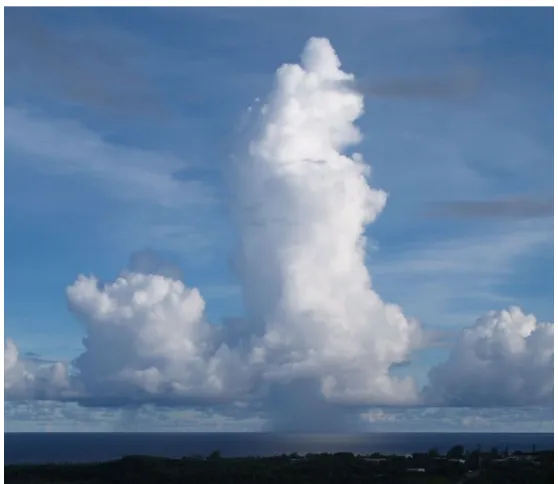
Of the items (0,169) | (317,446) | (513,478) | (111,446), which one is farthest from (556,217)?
(111,446)

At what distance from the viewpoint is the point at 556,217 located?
853 centimetres

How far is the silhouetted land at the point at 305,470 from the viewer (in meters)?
9.18

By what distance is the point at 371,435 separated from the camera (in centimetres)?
1111

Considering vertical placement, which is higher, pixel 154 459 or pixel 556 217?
pixel 556 217

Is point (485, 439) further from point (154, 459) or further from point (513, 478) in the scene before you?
point (154, 459)

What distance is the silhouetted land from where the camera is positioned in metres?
9.18

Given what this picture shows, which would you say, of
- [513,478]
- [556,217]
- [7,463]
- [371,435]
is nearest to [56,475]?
[7,463]

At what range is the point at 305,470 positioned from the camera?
9.38 metres

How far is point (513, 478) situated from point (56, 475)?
16.8 feet
